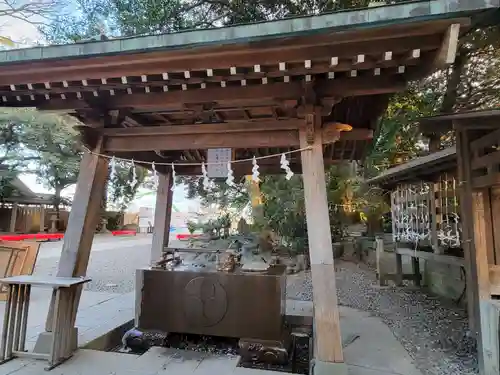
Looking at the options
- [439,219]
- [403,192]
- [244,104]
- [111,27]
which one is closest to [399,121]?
[403,192]

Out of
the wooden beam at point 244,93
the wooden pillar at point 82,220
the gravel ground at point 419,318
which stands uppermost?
the wooden beam at point 244,93

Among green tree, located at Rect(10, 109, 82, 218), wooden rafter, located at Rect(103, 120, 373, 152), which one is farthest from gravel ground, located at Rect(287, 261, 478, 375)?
green tree, located at Rect(10, 109, 82, 218)

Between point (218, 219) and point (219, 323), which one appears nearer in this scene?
point (219, 323)

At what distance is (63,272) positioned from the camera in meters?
3.39

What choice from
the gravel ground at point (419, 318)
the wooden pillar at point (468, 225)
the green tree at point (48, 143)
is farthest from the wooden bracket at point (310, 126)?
the green tree at point (48, 143)

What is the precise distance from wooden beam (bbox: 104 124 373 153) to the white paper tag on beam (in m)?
0.27

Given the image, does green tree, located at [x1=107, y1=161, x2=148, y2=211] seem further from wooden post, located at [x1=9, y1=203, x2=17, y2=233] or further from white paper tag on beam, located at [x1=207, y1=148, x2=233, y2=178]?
white paper tag on beam, located at [x1=207, y1=148, x2=233, y2=178]

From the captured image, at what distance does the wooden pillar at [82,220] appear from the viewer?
3.42 m

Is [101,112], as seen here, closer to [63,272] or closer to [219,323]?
[63,272]

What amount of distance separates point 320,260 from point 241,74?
1.78 meters

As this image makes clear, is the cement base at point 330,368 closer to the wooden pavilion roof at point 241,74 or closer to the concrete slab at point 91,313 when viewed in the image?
the wooden pavilion roof at point 241,74

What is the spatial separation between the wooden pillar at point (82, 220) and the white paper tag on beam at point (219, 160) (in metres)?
1.23

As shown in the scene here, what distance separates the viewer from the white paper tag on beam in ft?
12.4

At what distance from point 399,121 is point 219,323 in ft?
25.3
